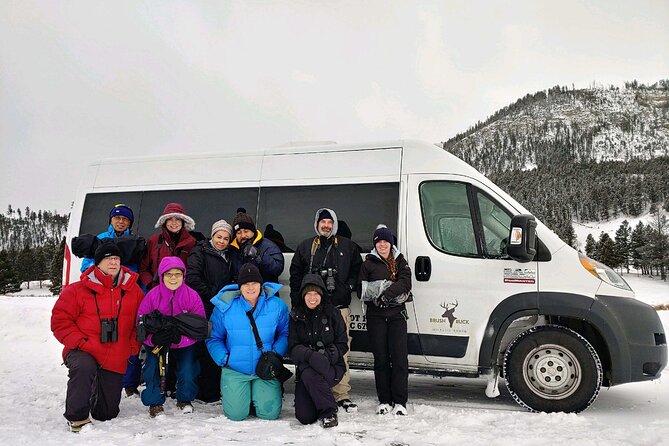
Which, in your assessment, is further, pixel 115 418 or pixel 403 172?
pixel 403 172

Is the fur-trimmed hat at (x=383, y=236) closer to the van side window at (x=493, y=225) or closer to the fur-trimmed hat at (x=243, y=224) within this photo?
the van side window at (x=493, y=225)

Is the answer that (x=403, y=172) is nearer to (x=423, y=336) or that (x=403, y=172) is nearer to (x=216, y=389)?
(x=423, y=336)

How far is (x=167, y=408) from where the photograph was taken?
206 inches

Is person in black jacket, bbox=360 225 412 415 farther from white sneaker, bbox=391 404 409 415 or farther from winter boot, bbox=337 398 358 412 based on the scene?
winter boot, bbox=337 398 358 412

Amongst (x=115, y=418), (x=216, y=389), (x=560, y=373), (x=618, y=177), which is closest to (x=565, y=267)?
(x=560, y=373)

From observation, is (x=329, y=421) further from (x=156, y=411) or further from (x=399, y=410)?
(x=156, y=411)

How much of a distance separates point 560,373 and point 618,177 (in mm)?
170768

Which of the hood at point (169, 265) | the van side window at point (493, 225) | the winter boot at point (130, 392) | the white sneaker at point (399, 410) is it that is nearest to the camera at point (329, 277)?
the white sneaker at point (399, 410)

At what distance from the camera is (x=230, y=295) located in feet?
16.5

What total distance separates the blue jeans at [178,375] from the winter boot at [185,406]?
3 cm

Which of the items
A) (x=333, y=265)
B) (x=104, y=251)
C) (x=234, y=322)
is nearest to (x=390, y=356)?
(x=333, y=265)

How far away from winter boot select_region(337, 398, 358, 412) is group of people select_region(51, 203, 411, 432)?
Result: 0.03 ft

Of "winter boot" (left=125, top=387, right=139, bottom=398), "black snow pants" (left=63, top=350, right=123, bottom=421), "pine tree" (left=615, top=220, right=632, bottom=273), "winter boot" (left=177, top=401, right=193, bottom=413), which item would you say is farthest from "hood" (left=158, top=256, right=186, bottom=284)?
"pine tree" (left=615, top=220, right=632, bottom=273)

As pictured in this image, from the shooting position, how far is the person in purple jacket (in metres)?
4.93
